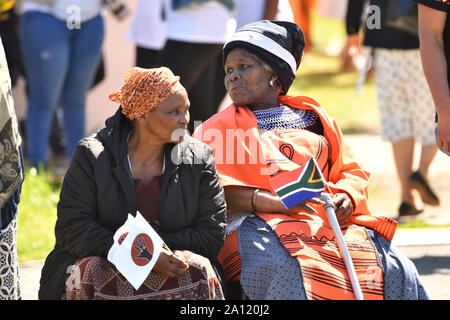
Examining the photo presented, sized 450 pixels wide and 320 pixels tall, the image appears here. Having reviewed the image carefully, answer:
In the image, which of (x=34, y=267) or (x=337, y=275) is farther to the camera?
(x=34, y=267)

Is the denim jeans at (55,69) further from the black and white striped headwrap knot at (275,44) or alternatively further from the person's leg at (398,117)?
the black and white striped headwrap knot at (275,44)

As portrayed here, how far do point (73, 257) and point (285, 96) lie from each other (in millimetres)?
1428

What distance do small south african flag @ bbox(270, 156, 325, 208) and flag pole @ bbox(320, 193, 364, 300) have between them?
0.19 feet

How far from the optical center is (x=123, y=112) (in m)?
3.89

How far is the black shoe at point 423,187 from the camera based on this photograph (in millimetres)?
6512

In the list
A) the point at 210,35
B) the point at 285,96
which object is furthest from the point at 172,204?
the point at 210,35

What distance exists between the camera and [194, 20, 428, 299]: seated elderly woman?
3855 mm

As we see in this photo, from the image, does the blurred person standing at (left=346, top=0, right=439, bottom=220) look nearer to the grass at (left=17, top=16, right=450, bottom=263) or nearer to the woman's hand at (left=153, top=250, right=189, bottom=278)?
the grass at (left=17, top=16, right=450, bottom=263)

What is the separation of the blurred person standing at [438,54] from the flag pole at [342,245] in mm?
760

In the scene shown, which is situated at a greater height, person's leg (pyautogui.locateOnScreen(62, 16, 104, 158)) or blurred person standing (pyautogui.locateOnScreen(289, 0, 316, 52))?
person's leg (pyautogui.locateOnScreen(62, 16, 104, 158))

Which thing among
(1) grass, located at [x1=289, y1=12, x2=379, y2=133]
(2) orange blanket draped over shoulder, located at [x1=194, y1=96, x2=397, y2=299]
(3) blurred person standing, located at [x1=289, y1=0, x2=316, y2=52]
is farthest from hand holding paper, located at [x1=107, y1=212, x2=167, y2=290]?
(3) blurred person standing, located at [x1=289, y1=0, x2=316, y2=52]

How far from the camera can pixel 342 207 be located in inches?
164

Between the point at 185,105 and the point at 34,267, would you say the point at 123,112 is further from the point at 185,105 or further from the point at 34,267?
the point at 34,267
